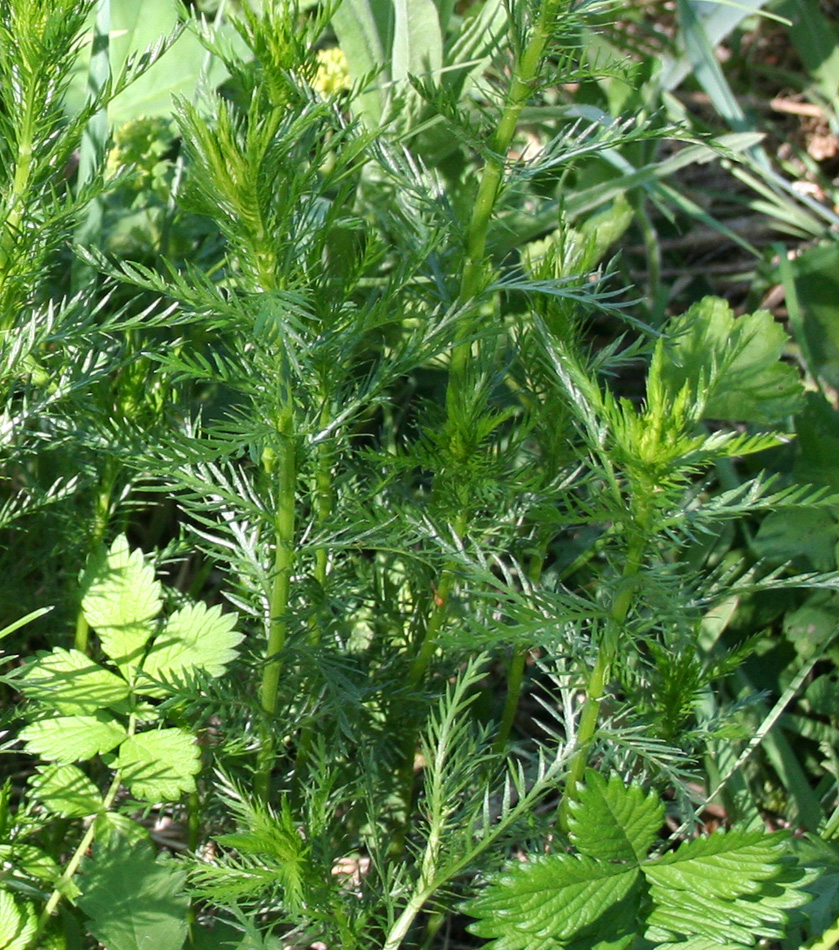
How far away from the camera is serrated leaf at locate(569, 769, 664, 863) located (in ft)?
2.93

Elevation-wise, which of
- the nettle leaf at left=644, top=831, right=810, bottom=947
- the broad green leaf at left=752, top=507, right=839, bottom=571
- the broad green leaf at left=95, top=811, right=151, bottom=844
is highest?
the broad green leaf at left=95, top=811, right=151, bottom=844

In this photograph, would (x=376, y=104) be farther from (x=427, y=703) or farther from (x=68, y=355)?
(x=427, y=703)

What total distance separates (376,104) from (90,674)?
856 millimetres

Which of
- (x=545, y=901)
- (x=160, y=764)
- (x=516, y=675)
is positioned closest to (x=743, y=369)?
(x=516, y=675)

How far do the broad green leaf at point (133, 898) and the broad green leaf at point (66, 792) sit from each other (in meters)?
0.04

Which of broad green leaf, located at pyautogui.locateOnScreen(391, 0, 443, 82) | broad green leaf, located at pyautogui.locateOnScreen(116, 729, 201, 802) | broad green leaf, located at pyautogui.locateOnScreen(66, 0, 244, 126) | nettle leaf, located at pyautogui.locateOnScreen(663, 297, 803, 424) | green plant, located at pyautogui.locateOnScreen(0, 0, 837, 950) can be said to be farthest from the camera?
broad green leaf, located at pyautogui.locateOnScreen(66, 0, 244, 126)

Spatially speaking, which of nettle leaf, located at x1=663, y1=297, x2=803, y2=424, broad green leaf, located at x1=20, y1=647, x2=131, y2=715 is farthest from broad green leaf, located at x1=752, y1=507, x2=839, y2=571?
broad green leaf, located at x1=20, y1=647, x2=131, y2=715

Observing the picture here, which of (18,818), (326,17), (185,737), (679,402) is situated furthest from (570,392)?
(18,818)

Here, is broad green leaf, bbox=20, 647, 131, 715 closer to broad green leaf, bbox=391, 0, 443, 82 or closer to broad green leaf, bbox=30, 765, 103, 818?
broad green leaf, bbox=30, 765, 103, 818

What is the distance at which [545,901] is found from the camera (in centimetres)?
89

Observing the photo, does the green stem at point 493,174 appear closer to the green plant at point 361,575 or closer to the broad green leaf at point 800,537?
the green plant at point 361,575

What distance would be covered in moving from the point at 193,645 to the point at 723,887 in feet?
1.76

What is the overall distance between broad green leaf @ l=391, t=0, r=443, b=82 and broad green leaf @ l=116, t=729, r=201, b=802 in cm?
91

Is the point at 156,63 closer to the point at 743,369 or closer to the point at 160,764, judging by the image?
the point at 743,369
